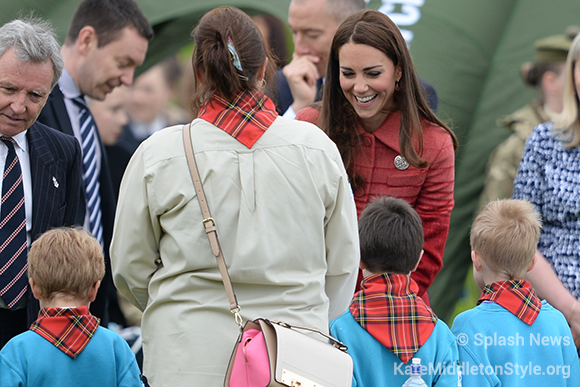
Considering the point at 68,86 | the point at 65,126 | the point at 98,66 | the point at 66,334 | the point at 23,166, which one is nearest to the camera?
the point at 66,334

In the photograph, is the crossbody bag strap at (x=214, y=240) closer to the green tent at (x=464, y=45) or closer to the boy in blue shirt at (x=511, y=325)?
the boy in blue shirt at (x=511, y=325)

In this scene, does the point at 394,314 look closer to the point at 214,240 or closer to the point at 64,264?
the point at 214,240

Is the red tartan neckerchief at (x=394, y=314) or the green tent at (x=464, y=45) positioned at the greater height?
the green tent at (x=464, y=45)

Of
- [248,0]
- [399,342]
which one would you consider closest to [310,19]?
[248,0]

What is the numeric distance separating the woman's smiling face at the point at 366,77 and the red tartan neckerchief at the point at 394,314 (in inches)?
27.8

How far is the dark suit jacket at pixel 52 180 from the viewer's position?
8.18ft

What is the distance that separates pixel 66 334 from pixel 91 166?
5.32ft

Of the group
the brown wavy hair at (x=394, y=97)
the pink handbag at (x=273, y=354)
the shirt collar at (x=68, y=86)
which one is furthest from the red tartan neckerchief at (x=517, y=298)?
the shirt collar at (x=68, y=86)

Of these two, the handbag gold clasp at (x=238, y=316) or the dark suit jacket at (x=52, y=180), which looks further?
the dark suit jacket at (x=52, y=180)

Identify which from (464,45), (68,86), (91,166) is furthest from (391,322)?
(464,45)

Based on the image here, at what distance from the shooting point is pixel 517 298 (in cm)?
243

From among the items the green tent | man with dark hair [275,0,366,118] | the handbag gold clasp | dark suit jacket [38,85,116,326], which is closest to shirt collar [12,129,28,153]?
dark suit jacket [38,85,116,326]

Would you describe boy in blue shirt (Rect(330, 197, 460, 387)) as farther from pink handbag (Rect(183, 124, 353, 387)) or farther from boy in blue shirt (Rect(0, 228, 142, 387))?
boy in blue shirt (Rect(0, 228, 142, 387))

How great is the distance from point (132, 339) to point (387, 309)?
2.44 meters
